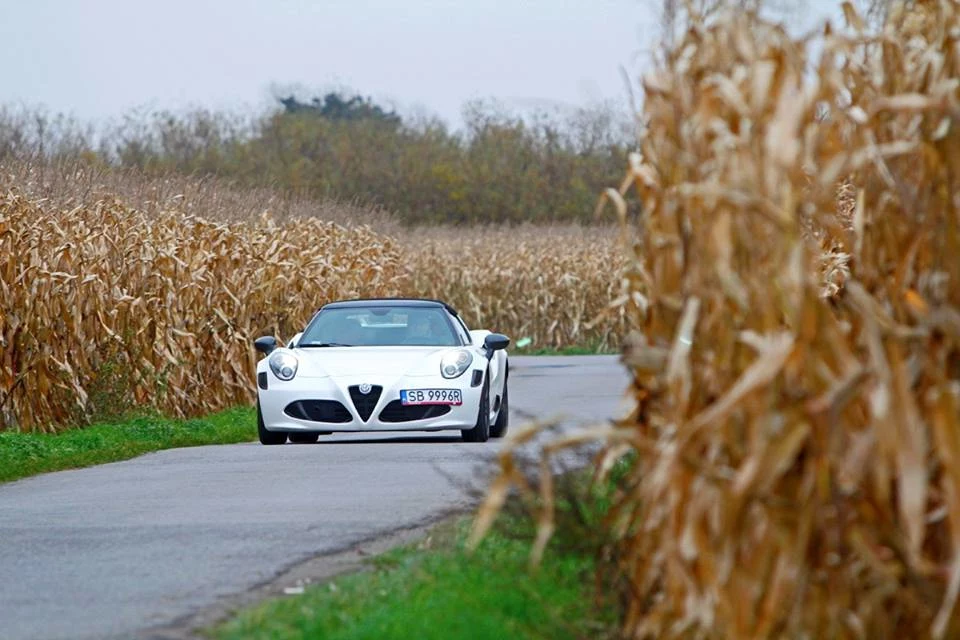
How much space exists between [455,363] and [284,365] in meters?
1.66

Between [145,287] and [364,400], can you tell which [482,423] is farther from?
[145,287]

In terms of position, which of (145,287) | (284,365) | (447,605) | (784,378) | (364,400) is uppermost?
(784,378)

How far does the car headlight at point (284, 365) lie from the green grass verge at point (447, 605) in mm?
9792

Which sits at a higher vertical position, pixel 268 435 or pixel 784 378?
pixel 784 378

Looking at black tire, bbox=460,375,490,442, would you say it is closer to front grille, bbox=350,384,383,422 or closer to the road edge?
front grille, bbox=350,384,383,422

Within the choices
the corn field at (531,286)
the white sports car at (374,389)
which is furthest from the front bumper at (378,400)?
the corn field at (531,286)

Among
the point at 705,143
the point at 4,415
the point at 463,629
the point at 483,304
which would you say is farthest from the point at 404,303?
the point at 483,304

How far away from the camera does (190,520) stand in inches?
487

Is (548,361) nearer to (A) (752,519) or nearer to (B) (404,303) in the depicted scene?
(B) (404,303)

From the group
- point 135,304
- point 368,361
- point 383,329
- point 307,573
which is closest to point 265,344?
point 368,361

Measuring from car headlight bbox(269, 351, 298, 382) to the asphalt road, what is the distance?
0.70 meters

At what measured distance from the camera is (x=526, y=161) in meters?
79.7

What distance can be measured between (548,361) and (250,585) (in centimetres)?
3355

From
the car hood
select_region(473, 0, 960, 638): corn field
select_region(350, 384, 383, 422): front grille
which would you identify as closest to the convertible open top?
the car hood
